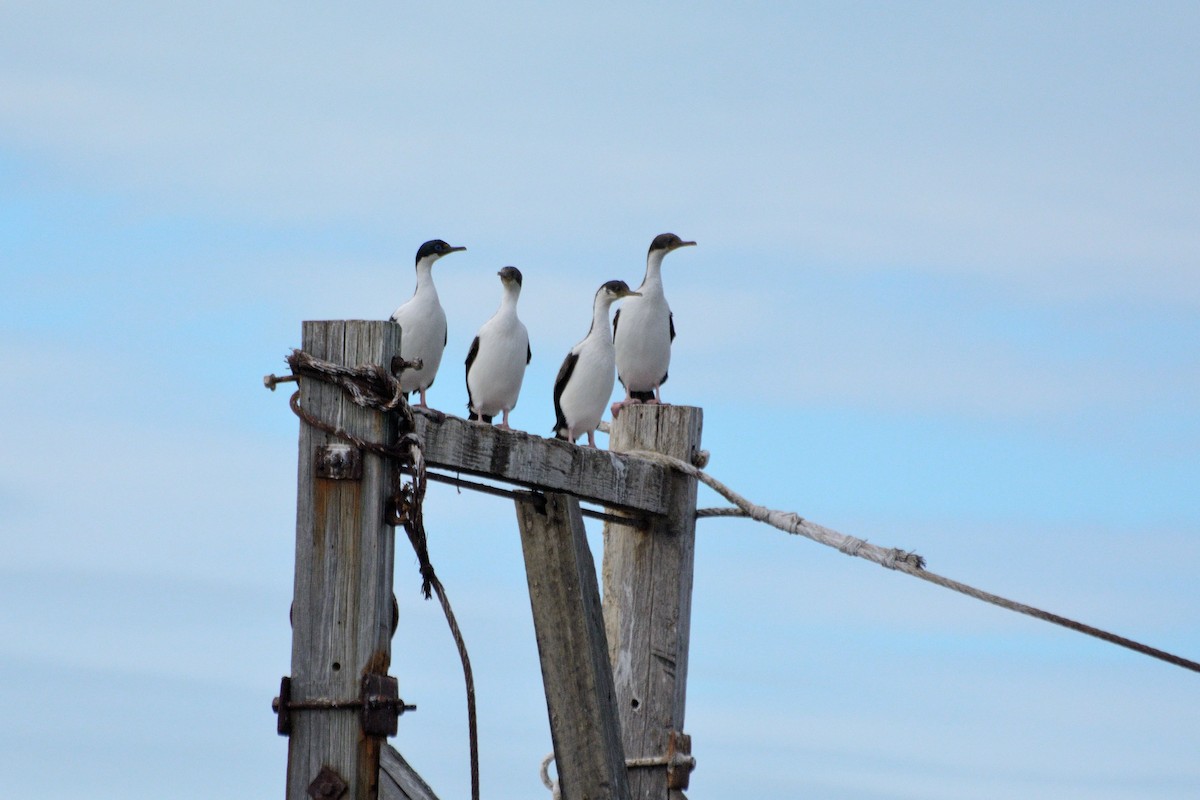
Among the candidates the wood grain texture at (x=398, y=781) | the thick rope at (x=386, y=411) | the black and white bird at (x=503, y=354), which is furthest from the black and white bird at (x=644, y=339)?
the wood grain texture at (x=398, y=781)

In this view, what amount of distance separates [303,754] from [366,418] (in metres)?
1.06

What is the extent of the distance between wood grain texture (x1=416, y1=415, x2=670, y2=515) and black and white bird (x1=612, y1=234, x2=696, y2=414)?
3458 millimetres

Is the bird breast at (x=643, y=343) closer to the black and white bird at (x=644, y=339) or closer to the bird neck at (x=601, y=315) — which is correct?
the black and white bird at (x=644, y=339)

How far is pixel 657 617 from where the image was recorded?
24.6 feet

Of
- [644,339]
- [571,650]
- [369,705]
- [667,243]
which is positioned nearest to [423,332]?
[644,339]

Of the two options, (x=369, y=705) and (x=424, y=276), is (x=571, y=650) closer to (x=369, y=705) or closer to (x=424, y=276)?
(x=369, y=705)

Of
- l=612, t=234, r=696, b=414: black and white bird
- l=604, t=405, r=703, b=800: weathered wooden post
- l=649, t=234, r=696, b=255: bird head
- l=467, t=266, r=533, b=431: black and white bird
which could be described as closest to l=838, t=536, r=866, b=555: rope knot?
l=604, t=405, r=703, b=800: weathered wooden post

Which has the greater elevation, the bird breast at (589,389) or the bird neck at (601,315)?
the bird neck at (601,315)

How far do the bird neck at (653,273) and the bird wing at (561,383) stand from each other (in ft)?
6.12

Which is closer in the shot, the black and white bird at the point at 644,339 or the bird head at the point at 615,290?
the bird head at the point at 615,290

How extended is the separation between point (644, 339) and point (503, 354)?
2139 millimetres

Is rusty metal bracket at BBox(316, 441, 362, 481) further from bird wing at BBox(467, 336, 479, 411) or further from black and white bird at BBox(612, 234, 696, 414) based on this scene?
black and white bird at BBox(612, 234, 696, 414)

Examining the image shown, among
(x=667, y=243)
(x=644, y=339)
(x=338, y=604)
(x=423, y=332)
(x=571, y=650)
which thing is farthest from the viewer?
(x=667, y=243)

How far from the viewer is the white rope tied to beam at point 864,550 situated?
5.51 metres
